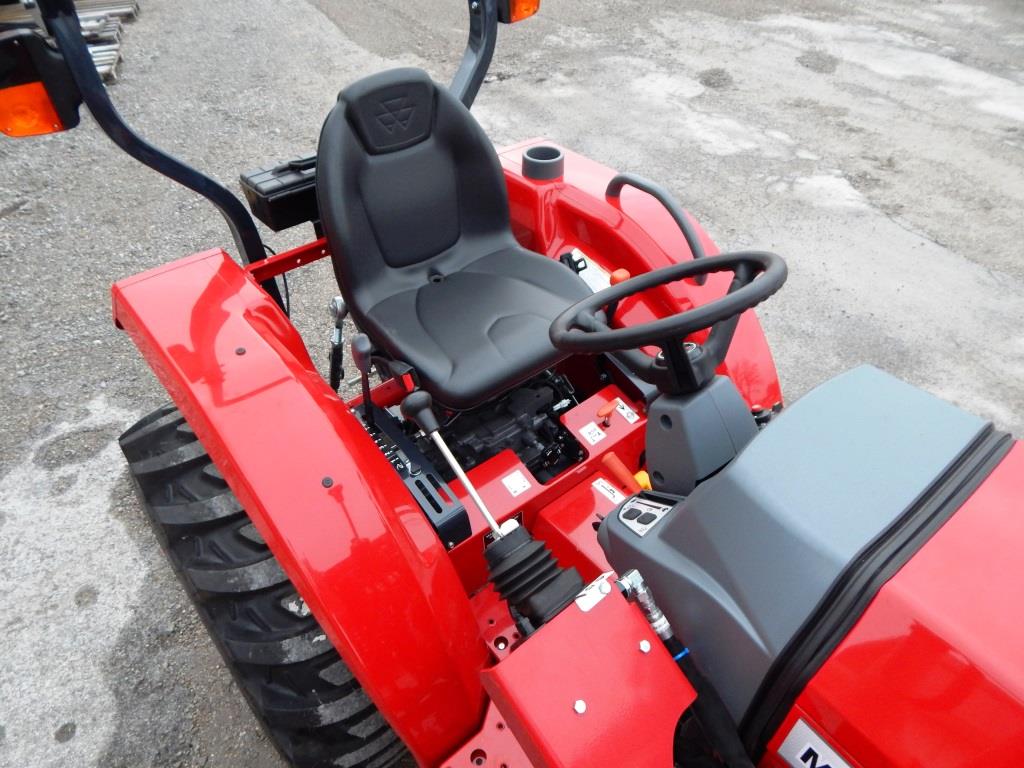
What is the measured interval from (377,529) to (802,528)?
2.29ft

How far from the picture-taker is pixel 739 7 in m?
A: 6.48

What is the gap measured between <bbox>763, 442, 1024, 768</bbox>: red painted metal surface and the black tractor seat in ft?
3.15

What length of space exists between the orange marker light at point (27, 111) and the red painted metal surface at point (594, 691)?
50.5 inches

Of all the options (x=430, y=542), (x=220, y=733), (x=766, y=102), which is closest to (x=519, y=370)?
(x=430, y=542)

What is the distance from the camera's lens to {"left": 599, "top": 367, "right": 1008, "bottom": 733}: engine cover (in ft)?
3.16

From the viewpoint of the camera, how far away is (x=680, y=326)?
1.08 meters

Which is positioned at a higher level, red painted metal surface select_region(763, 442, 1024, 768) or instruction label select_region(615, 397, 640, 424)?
red painted metal surface select_region(763, 442, 1024, 768)

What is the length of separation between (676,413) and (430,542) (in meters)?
0.52

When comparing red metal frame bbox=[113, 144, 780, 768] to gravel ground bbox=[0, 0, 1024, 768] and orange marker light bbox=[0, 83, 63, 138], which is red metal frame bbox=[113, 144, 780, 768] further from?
gravel ground bbox=[0, 0, 1024, 768]

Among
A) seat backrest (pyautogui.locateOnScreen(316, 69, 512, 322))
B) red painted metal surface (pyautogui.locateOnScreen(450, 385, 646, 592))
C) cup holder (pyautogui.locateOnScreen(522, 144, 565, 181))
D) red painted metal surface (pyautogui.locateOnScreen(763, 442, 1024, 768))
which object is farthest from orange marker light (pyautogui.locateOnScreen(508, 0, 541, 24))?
red painted metal surface (pyautogui.locateOnScreen(763, 442, 1024, 768))

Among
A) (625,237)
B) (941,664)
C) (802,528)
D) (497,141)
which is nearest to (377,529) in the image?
(802,528)

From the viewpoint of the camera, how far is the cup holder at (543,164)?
2.17 metres

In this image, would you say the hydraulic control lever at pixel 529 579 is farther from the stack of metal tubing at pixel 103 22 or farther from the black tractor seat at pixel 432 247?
the stack of metal tubing at pixel 103 22

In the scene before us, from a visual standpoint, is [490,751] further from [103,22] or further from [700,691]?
[103,22]
